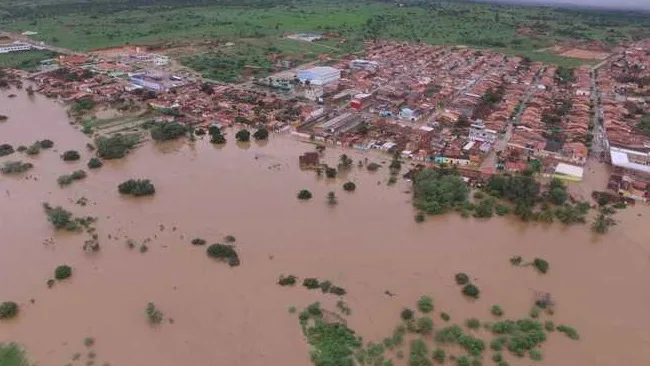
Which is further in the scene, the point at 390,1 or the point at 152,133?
the point at 390,1

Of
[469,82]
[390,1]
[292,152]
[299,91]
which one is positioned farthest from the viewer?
[390,1]

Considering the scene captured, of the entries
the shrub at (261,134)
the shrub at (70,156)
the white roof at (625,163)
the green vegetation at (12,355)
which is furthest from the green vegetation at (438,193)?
the shrub at (70,156)

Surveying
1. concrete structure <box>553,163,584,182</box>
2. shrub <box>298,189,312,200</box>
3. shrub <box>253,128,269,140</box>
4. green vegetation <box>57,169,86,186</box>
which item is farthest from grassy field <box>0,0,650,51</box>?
shrub <box>298,189,312,200</box>

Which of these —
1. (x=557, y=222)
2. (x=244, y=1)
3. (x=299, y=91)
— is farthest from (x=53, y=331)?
(x=244, y=1)

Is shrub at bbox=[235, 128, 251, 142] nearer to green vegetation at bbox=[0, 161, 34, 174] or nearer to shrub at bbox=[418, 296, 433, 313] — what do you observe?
green vegetation at bbox=[0, 161, 34, 174]

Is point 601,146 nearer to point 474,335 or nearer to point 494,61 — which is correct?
point 474,335

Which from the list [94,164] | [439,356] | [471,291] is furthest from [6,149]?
[439,356]

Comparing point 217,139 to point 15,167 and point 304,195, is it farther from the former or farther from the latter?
point 15,167
